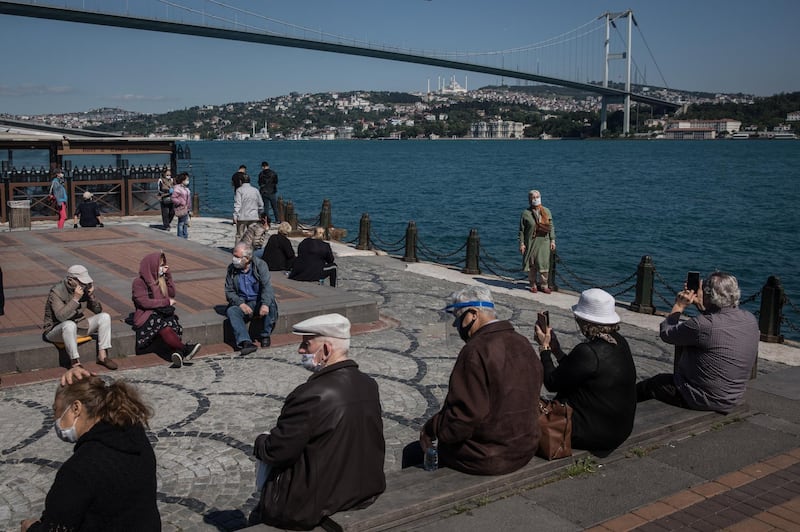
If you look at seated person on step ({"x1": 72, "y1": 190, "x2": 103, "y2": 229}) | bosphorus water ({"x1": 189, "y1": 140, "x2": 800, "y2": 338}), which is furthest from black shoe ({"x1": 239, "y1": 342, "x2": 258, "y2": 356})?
bosphorus water ({"x1": 189, "y1": 140, "x2": 800, "y2": 338})

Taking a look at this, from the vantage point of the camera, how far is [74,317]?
8.01 metres

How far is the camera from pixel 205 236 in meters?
18.5

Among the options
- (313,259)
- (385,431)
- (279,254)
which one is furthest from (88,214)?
(385,431)

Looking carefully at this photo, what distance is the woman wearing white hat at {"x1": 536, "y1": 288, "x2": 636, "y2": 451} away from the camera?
4461 millimetres

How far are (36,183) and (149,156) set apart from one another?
330 centimetres

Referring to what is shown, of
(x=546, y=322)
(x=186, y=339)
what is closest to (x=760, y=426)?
(x=546, y=322)

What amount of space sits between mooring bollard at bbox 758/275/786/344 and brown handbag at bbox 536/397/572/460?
6.56 meters

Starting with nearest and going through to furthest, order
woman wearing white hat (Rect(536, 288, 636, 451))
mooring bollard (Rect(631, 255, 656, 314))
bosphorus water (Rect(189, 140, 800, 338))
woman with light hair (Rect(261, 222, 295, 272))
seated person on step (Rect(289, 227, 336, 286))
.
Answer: woman wearing white hat (Rect(536, 288, 636, 451)), seated person on step (Rect(289, 227, 336, 286)), mooring bollard (Rect(631, 255, 656, 314)), woman with light hair (Rect(261, 222, 295, 272)), bosphorus water (Rect(189, 140, 800, 338))

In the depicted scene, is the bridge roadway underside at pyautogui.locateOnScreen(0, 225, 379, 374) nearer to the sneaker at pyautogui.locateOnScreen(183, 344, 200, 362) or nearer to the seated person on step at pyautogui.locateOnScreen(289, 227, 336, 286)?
the seated person on step at pyautogui.locateOnScreen(289, 227, 336, 286)

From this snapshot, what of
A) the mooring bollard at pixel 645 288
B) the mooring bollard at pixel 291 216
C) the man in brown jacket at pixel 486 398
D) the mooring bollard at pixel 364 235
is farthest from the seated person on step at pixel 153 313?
the mooring bollard at pixel 291 216

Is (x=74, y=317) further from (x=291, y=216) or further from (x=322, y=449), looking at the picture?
(x=291, y=216)

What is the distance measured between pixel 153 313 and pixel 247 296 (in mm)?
1048

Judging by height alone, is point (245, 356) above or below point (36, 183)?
below

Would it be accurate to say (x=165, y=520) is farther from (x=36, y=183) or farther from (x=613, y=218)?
(x=613, y=218)
